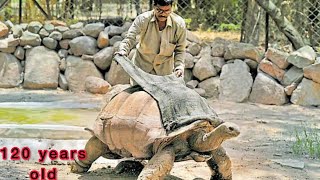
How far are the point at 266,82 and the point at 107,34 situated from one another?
3.23 m

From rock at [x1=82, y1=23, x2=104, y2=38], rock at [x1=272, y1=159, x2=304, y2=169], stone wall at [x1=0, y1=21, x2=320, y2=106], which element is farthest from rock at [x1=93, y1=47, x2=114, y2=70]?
rock at [x1=272, y1=159, x2=304, y2=169]

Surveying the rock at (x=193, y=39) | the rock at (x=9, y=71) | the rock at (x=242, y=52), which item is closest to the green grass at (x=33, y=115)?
the rock at (x=9, y=71)

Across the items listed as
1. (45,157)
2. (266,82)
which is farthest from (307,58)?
(45,157)

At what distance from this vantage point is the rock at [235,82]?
10.6 metres

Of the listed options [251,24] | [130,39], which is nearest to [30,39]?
[251,24]

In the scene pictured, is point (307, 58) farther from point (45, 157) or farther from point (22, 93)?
point (45, 157)

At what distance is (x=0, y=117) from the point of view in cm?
838

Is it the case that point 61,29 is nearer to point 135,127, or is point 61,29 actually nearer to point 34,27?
point 34,27

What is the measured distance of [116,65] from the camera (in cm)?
1134

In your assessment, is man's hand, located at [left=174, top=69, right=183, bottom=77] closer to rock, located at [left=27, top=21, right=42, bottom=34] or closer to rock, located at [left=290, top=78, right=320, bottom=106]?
Answer: rock, located at [left=290, top=78, right=320, bottom=106]

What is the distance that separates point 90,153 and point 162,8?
1663 millimetres

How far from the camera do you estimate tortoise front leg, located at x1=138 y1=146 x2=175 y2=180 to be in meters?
4.66

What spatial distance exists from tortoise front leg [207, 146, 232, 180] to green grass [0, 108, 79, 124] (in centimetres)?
347

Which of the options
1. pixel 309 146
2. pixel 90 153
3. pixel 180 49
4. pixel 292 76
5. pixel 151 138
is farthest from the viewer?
pixel 292 76
